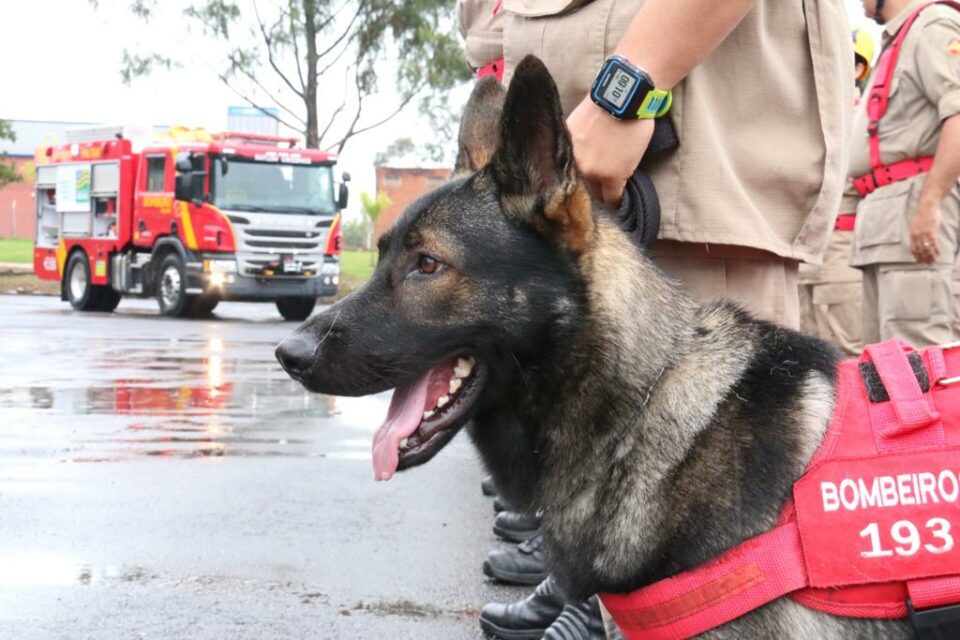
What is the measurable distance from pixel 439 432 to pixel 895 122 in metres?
3.77

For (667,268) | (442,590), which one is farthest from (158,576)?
(667,268)

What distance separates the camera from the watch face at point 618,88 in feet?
8.55

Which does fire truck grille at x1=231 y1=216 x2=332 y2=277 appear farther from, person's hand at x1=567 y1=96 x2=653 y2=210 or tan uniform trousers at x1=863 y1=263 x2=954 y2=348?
person's hand at x1=567 y1=96 x2=653 y2=210

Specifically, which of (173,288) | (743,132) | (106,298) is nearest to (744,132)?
(743,132)

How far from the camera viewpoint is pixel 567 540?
2.29 metres

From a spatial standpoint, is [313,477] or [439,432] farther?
[313,477]

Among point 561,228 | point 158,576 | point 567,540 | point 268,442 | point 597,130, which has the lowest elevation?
point 268,442

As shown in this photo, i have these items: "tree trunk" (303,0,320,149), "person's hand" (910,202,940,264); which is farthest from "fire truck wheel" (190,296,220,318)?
"person's hand" (910,202,940,264)

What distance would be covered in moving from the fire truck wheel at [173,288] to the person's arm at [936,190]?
53.3 ft

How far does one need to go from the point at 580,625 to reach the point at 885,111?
127 inches

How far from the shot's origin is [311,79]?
29.4m

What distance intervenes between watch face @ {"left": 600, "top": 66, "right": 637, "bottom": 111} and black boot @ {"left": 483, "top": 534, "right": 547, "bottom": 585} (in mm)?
1877

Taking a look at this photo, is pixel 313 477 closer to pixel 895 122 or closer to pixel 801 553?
pixel 895 122

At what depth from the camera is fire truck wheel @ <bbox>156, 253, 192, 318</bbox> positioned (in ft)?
64.9
